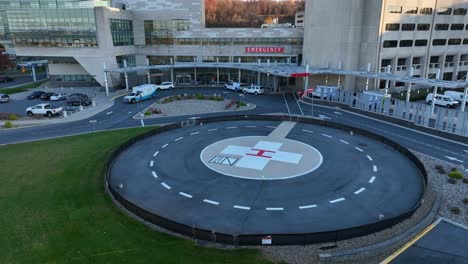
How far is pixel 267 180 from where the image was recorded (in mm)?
26781

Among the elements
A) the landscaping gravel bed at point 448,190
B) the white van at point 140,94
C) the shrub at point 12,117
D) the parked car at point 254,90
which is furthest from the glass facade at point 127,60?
the landscaping gravel bed at point 448,190

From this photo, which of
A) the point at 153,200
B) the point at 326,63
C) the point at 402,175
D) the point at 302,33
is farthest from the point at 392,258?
the point at 302,33

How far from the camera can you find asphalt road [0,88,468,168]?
35156 millimetres

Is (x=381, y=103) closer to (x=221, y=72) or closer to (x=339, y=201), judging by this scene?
(x=339, y=201)

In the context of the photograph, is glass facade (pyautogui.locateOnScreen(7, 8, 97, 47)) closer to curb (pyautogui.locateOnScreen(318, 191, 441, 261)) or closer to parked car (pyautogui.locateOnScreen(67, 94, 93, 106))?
parked car (pyautogui.locateOnScreen(67, 94, 93, 106))

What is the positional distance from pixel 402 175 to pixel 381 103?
70.8ft

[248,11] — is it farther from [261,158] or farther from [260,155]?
[261,158]

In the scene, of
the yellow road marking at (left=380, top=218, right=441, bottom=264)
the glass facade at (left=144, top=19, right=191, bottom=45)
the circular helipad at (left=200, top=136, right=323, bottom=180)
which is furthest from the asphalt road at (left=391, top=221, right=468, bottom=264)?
the glass facade at (left=144, top=19, right=191, bottom=45)

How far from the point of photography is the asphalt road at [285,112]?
3516cm

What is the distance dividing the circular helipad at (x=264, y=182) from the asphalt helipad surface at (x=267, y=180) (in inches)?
2.6

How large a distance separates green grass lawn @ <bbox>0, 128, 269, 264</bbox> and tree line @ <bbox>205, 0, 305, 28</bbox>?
11963 cm

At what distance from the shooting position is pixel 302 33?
7544cm

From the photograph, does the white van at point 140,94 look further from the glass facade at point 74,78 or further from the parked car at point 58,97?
the glass facade at point 74,78

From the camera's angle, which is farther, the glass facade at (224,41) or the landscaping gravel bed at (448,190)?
the glass facade at (224,41)
